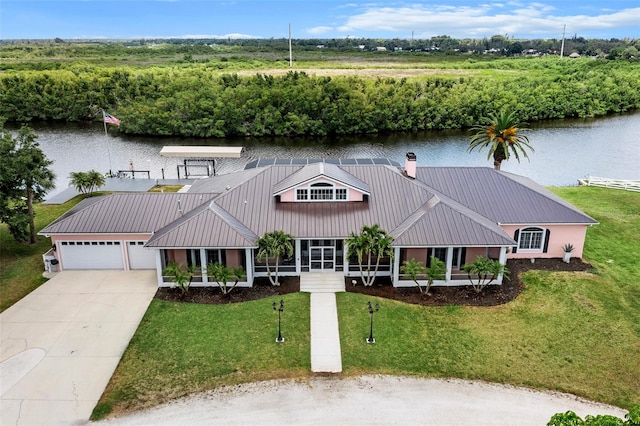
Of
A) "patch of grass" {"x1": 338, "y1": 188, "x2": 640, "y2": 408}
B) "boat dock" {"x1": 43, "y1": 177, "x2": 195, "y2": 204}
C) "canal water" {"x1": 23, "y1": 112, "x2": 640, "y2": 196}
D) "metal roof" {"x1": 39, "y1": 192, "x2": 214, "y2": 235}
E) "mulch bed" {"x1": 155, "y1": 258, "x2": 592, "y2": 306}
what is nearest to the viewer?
"patch of grass" {"x1": 338, "y1": 188, "x2": 640, "y2": 408}

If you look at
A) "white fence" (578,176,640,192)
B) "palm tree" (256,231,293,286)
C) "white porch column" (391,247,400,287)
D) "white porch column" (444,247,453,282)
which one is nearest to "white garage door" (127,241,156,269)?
"palm tree" (256,231,293,286)

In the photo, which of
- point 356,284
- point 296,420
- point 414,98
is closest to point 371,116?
point 414,98

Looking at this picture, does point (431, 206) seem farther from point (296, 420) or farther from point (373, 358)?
point (296, 420)

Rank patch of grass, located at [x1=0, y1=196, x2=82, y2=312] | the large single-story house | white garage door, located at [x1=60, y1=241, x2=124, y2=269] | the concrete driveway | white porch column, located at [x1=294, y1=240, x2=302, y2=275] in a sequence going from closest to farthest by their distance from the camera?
the concrete driveway, the large single-story house, patch of grass, located at [x1=0, y1=196, x2=82, y2=312], white porch column, located at [x1=294, y1=240, x2=302, y2=275], white garage door, located at [x1=60, y1=241, x2=124, y2=269]

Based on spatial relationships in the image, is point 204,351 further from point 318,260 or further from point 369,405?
point 318,260

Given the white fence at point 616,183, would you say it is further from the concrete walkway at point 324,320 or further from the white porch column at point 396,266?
the concrete walkway at point 324,320

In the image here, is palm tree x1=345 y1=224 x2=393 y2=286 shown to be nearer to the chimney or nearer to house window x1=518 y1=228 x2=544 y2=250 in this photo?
the chimney

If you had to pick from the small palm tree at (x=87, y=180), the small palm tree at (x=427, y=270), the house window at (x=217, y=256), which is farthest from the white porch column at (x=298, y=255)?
the small palm tree at (x=87, y=180)

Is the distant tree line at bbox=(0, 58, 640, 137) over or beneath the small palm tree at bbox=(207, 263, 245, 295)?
over
